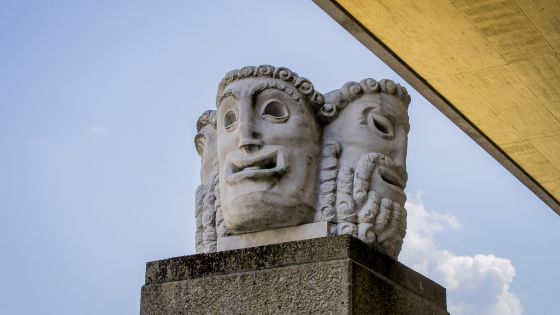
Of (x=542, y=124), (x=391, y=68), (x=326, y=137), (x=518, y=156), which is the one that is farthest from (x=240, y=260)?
(x=518, y=156)

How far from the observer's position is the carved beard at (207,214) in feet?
15.1

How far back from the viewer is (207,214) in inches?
183

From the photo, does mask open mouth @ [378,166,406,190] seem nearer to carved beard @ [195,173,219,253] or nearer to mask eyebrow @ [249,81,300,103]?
mask eyebrow @ [249,81,300,103]

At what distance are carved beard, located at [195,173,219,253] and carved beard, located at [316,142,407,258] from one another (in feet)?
2.02

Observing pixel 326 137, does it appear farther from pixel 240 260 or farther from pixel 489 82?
pixel 489 82

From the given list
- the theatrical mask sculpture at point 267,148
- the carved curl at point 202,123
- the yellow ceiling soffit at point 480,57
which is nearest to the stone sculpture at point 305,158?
the theatrical mask sculpture at point 267,148

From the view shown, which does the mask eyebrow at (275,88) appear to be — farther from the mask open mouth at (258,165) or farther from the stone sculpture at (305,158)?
the mask open mouth at (258,165)

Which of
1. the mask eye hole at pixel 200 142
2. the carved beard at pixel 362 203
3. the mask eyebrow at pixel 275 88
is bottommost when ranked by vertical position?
the carved beard at pixel 362 203

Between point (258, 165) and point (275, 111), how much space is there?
0.31 meters

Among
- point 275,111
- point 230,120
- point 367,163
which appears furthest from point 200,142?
point 367,163

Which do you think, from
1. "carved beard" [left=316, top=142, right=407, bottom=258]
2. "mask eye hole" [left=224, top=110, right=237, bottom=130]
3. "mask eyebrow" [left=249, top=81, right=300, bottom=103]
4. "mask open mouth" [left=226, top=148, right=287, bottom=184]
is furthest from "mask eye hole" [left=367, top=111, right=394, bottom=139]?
"mask eye hole" [left=224, top=110, right=237, bottom=130]

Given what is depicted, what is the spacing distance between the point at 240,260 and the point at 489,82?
599 cm

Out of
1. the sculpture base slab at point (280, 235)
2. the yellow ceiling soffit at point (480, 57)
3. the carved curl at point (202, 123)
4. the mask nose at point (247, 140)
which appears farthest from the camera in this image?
the yellow ceiling soffit at point (480, 57)

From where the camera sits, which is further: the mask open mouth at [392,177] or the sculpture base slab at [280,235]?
the mask open mouth at [392,177]
